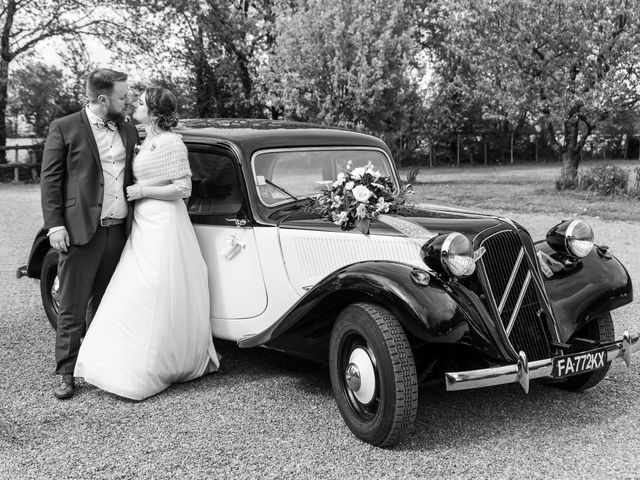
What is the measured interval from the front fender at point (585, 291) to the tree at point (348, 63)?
14201 mm

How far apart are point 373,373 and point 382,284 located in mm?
457

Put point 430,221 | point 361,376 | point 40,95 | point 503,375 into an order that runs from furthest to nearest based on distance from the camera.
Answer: point 40,95 → point 430,221 → point 361,376 → point 503,375

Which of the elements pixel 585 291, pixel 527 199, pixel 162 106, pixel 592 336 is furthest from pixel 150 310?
pixel 527 199

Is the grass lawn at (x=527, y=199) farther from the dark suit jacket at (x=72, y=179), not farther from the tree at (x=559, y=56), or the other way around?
the dark suit jacket at (x=72, y=179)

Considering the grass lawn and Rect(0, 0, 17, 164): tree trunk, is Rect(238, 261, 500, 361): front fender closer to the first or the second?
the grass lawn

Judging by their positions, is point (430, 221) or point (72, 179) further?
point (72, 179)

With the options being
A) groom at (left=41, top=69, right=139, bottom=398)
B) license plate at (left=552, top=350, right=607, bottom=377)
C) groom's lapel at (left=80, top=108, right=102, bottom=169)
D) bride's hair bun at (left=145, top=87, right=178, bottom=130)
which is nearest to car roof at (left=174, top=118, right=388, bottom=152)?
bride's hair bun at (left=145, top=87, right=178, bottom=130)

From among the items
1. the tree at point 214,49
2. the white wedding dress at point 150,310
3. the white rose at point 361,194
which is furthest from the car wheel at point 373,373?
the tree at point 214,49

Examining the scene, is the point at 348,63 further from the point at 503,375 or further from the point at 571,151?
the point at 503,375

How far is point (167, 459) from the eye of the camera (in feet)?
9.90

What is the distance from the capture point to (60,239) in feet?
12.2

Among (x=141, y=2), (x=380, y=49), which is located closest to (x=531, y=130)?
(x=380, y=49)

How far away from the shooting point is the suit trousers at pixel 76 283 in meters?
3.88

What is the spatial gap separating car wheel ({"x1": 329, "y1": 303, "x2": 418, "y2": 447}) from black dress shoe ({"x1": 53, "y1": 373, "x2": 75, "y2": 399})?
172 cm
